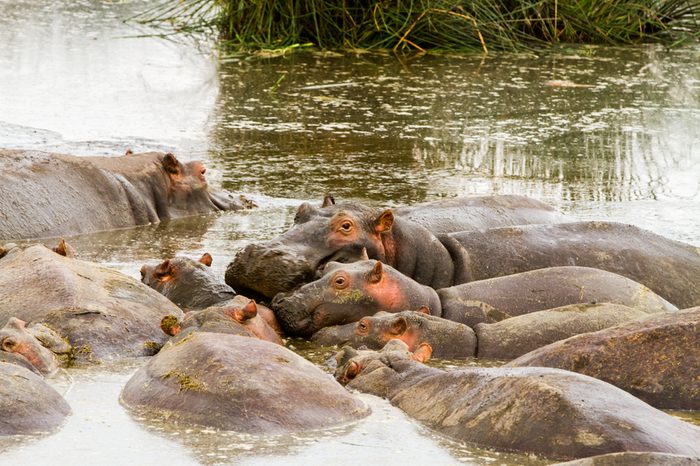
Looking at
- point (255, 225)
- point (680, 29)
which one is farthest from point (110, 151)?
point (680, 29)

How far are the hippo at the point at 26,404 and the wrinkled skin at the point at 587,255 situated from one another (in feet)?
8.89

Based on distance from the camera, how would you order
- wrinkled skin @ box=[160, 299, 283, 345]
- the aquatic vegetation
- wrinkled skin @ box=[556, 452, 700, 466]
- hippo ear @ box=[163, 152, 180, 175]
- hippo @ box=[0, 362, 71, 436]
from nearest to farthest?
wrinkled skin @ box=[556, 452, 700, 466], hippo @ box=[0, 362, 71, 436], wrinkled skin @ box=[160, 299, 283, 345], hippo ear @ box=[163, 152, 180, 175], the aquatic vegetation

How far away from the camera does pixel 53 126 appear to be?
992 centimetres

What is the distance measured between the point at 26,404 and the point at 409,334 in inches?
72.2

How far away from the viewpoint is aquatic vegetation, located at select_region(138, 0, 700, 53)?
13.4 metres

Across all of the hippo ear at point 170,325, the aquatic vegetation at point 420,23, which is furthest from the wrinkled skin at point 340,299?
the aquatic vegetation at point 420,23

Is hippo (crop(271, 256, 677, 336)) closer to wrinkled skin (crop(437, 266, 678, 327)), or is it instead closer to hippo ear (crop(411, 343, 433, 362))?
wrinkled skin (crop(437, 266, 678, 327))

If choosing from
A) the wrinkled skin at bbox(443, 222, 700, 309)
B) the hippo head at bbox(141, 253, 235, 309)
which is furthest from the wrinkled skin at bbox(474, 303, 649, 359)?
the hippo head at bbox(141, 253, 235, 309)

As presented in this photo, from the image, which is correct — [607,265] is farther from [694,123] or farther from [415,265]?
[694,123]

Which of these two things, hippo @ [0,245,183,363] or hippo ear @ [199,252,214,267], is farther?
hippo ear @ [199,252,214,267]

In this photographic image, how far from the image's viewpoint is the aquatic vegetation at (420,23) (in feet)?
43.9

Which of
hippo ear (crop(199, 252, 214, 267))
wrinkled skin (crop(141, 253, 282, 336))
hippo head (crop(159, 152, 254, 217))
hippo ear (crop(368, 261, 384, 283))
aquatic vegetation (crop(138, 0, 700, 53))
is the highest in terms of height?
aquatic vegetation (crop(138, 0, 700, 53))

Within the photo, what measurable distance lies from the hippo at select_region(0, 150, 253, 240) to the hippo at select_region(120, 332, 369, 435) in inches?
112

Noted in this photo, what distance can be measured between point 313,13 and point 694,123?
395cm
